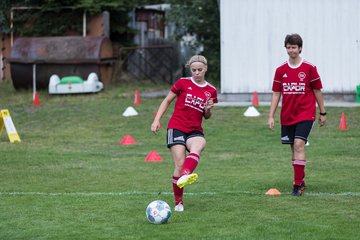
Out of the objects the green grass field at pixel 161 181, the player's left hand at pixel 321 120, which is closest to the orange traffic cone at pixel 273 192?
the green grass field at pixel 161 181

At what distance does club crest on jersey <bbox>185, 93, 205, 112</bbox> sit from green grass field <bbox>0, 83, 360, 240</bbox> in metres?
1.15

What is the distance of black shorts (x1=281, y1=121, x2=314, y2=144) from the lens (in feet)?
34.2

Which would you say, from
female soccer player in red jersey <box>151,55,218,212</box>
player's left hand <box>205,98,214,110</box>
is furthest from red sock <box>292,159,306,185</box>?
player's left hand <box>205,98,214,110</box>

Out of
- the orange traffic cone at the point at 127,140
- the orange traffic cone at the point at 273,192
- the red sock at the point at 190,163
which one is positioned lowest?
the orange traffic cone at the point at 127,140

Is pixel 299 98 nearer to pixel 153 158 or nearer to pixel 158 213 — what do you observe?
pixel 158 213

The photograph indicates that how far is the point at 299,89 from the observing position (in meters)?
10.4

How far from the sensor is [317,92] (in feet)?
34.5

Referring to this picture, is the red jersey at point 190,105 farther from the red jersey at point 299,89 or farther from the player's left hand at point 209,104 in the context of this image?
the red jersey at point 299,89

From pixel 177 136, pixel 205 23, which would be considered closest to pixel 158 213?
pixel 177 136

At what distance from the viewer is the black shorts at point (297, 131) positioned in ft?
34.2

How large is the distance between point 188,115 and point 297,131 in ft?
5.35

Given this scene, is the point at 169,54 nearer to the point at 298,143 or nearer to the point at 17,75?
the point at 17,75

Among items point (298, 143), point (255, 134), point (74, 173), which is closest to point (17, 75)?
point (255, 134)

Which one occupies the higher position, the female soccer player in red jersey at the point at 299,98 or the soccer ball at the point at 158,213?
the female soccer player in red jersey at the point at 299,98
